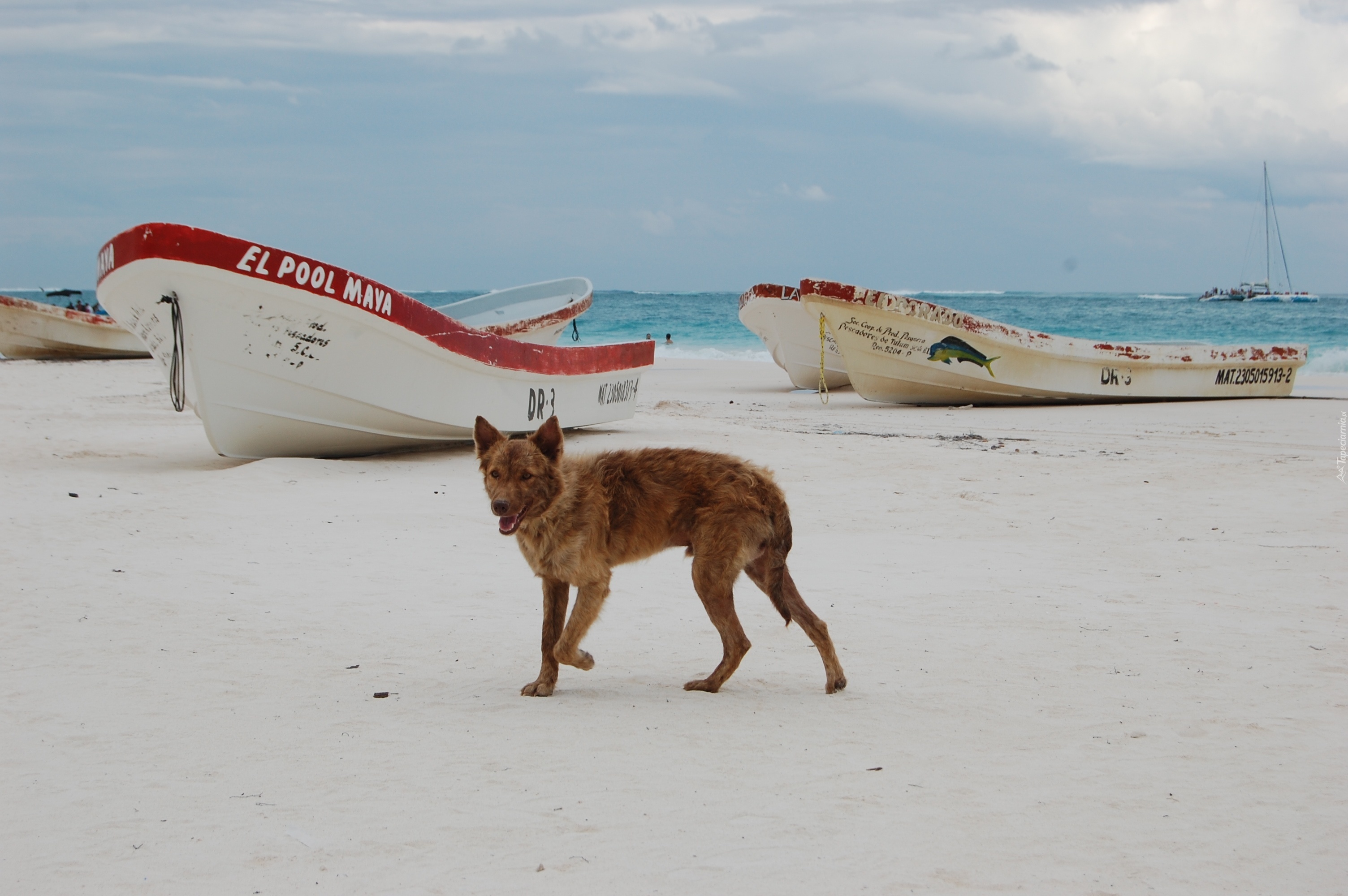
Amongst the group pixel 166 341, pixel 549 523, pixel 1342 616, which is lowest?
pixel 1342 616

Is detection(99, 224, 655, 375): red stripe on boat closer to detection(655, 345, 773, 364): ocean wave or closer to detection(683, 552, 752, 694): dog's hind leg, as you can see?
detection(683, 552, 752, 694): dog's hind leg

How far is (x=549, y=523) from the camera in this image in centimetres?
432

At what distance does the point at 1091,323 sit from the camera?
58125 millimetres

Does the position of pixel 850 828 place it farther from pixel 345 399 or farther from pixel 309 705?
pixel 345 399

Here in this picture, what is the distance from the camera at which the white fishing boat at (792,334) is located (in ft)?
71.1

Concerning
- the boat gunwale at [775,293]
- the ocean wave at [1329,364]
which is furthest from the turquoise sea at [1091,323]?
the boat gunwale at [775,293]

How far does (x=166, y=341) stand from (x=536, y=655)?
6596mm

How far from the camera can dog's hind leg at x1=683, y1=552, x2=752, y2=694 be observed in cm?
432

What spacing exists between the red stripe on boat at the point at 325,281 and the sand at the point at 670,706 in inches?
72.8

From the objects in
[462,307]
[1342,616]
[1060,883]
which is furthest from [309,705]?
[462,307]

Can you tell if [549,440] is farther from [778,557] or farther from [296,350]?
[296,350]

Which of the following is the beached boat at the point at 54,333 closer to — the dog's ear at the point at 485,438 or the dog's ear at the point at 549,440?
the dog's ear at the point at 485,438

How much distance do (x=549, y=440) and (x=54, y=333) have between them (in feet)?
92.7

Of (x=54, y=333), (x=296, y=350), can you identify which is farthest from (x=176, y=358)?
(x=54, y=333)
